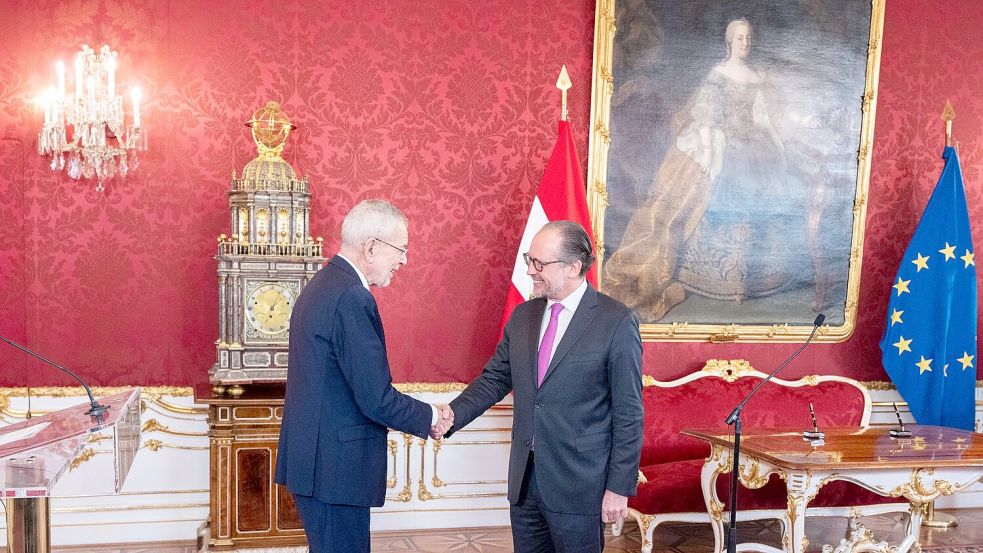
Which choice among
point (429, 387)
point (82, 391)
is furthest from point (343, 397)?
point (82, 391)

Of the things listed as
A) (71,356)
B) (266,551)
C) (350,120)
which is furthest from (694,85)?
(71,356)

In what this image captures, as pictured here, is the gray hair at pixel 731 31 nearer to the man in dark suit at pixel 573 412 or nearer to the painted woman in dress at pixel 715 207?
the painted woman in dress at pixel 715 207

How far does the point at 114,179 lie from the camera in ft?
14.3

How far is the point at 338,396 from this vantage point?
2.46 meters

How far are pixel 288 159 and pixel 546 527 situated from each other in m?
2.73

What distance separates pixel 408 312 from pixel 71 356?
1829mm

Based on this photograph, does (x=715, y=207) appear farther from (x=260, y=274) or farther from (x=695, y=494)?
(x=260, y=274)

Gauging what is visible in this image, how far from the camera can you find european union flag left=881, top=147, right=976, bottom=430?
511cm

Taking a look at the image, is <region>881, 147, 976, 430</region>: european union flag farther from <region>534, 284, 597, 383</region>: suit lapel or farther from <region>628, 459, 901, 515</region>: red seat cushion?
<region>534, 284, 597, 383</region>: suit lapel

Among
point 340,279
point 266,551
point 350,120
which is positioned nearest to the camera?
point 340,279

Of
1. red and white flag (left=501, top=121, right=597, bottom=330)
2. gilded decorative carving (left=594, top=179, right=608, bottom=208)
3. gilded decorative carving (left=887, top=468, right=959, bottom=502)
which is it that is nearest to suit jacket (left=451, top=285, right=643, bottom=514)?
gilded decorative carving (left=887, top=468, right=959, bottom=502)

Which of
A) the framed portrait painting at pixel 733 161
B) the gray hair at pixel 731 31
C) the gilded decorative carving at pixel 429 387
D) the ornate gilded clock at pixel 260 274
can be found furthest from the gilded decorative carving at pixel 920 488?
the ornate gilded clock at pixel 260 274

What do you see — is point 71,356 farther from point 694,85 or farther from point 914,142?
point 914,142

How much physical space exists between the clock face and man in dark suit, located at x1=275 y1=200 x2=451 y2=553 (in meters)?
1.54
